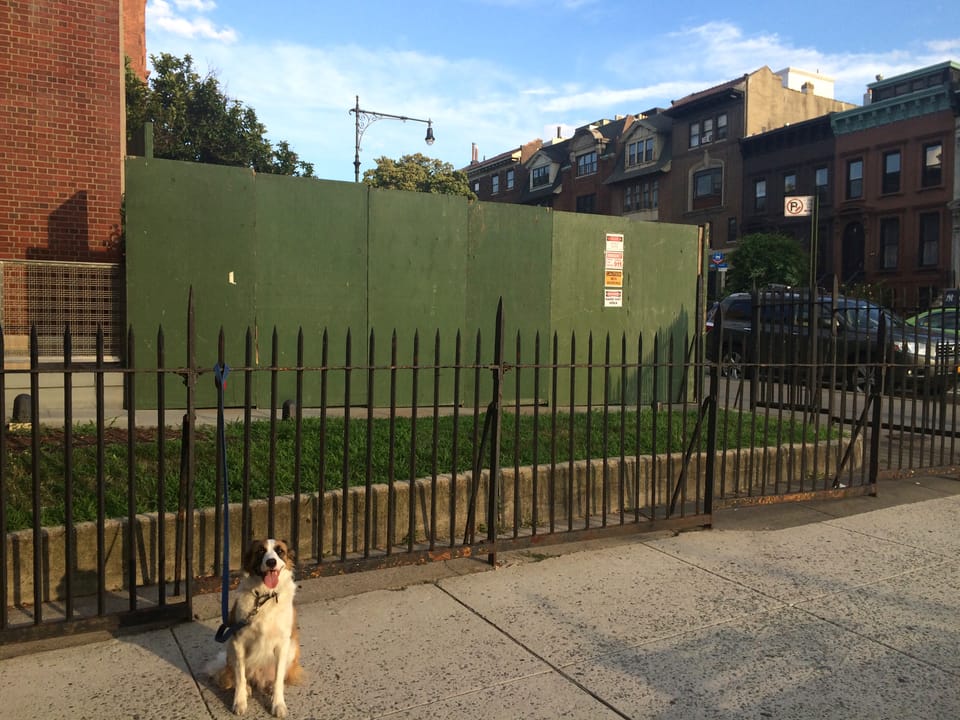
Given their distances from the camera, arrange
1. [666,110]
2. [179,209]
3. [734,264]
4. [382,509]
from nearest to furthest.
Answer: [382,509] → [179,209] → [734,264] → [666,110]

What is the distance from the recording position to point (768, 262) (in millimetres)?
31562

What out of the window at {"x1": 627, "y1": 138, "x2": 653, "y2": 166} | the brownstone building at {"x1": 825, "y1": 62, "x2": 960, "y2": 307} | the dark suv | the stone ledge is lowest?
the stone ledge

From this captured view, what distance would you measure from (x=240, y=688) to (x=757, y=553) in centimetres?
363

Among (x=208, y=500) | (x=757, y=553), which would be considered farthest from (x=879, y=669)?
(x=208, y=500)

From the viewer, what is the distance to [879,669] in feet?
11.8

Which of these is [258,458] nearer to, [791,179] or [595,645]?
[595,645]

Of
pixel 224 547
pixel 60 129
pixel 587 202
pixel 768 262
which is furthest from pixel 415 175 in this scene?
pixel 224 547

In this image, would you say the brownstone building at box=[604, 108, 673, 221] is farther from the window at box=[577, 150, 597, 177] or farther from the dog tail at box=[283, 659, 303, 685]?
the dog tail at box=[283, 659, 303, 685]

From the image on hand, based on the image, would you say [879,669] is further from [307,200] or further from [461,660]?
[307,200]

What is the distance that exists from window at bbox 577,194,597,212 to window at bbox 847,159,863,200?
56.6 feet

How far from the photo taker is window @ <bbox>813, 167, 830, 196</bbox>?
119 ft

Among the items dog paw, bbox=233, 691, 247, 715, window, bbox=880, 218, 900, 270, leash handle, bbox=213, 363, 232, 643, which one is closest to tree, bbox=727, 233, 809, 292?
window, bbox=880, 218, 900, 270

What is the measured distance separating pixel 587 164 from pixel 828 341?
135 feet

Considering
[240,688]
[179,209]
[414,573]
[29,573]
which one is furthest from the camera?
[179,209]
